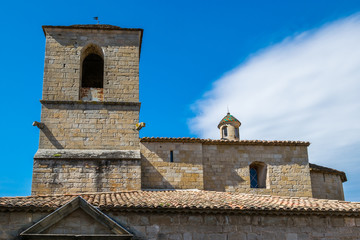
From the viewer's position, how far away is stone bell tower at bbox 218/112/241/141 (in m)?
22.5

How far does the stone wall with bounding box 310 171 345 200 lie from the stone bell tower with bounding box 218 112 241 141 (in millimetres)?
7004

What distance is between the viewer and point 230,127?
22.5 meters

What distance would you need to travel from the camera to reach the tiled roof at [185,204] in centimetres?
953

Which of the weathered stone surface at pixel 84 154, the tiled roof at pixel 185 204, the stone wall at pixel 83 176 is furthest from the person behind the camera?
the weathered stone surface at pixel 84 154

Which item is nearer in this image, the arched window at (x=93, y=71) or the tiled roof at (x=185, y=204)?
the tiled roof at (x=185, y=204)

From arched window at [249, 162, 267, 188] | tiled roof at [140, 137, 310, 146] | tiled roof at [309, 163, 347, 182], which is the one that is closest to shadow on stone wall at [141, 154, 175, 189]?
tiled roof at [140, 137, 310, 146]

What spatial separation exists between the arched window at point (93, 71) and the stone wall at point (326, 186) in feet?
28.7

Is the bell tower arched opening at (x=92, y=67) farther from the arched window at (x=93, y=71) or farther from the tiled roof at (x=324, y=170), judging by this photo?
the tiled roof at (x=324, y=170)

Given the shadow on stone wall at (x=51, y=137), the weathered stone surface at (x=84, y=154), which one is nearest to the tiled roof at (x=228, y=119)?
the weathered stone surface at (x=84, y=154)

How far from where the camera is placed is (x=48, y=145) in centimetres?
1322

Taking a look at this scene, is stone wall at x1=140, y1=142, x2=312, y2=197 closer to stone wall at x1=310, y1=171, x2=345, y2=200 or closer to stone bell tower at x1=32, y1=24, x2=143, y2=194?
stone wall at x1=310, y1=171, x2=345, y2=200

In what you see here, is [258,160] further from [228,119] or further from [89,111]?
[228,119]

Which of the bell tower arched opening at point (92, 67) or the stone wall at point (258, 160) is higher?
the bell tower arched opening at point (92, 67)

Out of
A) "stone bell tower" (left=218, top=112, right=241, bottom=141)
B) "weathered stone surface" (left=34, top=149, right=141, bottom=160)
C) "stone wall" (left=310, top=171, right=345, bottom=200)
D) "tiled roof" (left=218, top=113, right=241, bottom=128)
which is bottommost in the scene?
"stone wall" (left=310, top=171, right=345, bottom=200)
